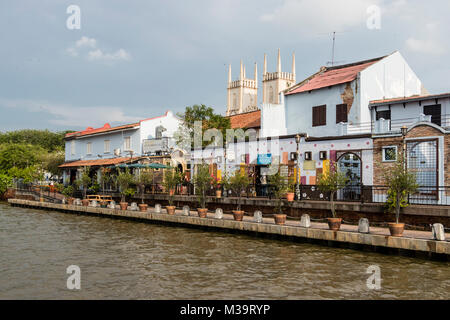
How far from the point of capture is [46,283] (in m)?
10.8

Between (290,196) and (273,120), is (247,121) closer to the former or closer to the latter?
(273,120)

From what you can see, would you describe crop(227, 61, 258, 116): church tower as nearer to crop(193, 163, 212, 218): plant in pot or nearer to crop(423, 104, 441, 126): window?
crop(423, 104, 441, 126): window

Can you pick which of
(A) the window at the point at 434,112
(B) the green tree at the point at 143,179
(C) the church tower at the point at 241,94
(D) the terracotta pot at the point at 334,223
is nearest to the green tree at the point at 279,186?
(D) the terracotta pot at the point at 334,223

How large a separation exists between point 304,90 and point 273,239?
15.2m

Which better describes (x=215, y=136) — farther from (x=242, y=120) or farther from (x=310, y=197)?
(x=310, y=197)

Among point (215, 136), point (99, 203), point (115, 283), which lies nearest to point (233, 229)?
point (115, 283)

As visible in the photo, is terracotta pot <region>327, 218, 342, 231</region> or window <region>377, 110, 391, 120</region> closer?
terracotta pot <region>327, 218, 342, 231</region>

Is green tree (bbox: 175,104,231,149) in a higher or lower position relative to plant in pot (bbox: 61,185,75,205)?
higher

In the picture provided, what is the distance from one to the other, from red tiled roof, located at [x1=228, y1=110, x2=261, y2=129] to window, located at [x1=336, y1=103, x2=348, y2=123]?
25.2ft

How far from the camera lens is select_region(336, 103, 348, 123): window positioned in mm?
27328

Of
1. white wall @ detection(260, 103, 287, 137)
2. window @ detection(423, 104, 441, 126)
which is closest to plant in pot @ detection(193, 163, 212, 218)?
white wall @ detection(260, 103, 287, 137)

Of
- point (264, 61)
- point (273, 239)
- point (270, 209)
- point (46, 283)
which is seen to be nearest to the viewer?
point (46, 283)

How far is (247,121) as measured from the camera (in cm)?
3684

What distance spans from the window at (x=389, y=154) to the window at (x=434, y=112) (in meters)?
5.16
